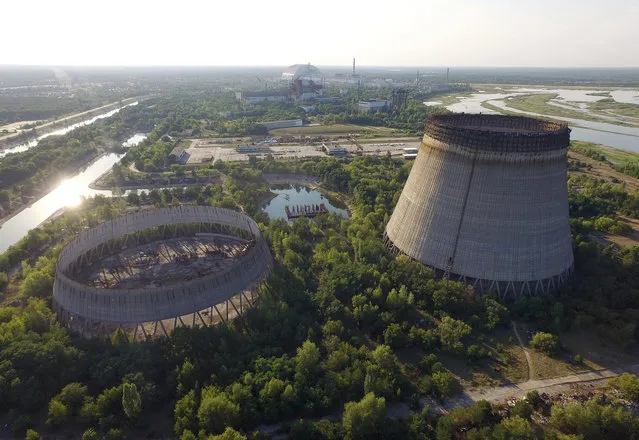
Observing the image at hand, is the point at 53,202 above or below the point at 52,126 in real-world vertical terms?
below

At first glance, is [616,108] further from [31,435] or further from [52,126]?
[52,126]

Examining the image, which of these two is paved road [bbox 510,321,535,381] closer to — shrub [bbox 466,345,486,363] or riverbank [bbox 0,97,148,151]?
shrub [bbox 466,345,486,363]

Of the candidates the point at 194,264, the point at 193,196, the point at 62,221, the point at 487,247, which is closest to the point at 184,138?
the point at 193,196

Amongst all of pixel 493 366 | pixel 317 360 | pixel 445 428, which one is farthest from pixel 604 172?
pixel 317 360

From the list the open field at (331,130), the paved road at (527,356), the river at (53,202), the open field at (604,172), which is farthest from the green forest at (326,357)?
the open field at (331,130)

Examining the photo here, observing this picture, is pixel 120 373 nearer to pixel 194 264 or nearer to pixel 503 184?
pixel 194 264

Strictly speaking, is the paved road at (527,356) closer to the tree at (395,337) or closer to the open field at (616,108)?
the tree at (395,337)
